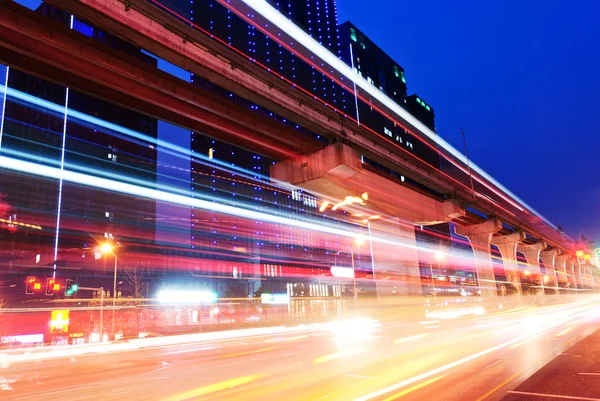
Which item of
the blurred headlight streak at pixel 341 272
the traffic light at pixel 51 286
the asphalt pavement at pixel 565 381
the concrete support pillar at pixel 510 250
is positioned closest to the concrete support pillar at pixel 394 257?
the blurred headlight streak at pixel 341 272

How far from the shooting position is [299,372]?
32.6 feet

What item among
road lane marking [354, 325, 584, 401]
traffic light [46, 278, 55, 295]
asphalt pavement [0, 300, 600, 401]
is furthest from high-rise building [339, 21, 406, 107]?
asphalt pavement [0, 300, 600, 401]

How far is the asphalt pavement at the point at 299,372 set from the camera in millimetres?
7818

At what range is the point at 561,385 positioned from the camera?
8.04 meters

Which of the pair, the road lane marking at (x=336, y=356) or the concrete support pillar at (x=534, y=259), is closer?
the road lane marking at (x=336, y=356)

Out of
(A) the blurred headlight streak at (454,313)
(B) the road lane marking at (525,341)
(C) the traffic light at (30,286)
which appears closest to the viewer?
(B) the road lane marking at (525,341)

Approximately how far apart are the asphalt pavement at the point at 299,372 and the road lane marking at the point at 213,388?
21 mm

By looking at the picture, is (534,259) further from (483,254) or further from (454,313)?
(454,313)

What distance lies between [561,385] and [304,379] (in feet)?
17.1

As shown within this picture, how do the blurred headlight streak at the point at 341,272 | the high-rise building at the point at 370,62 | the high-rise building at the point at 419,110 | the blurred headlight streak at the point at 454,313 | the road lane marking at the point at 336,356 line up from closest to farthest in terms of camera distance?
the road lane marking at the point at 336,356 → the blurred headlight streak at the point at 454,313 → the blurred headlight streak at the point at 341,272 → the high-rise building at the point at 370,62 → the high-rise building at the point at 419,110

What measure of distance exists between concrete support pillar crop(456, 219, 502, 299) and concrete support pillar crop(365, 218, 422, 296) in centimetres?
2413

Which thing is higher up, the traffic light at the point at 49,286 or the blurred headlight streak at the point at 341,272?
the blurred headlight streak at the point at 341,272

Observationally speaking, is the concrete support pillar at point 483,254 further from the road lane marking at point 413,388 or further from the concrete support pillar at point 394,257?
the road lane marking at point 413,388

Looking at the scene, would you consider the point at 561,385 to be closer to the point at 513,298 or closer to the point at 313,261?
the point at 513,298
